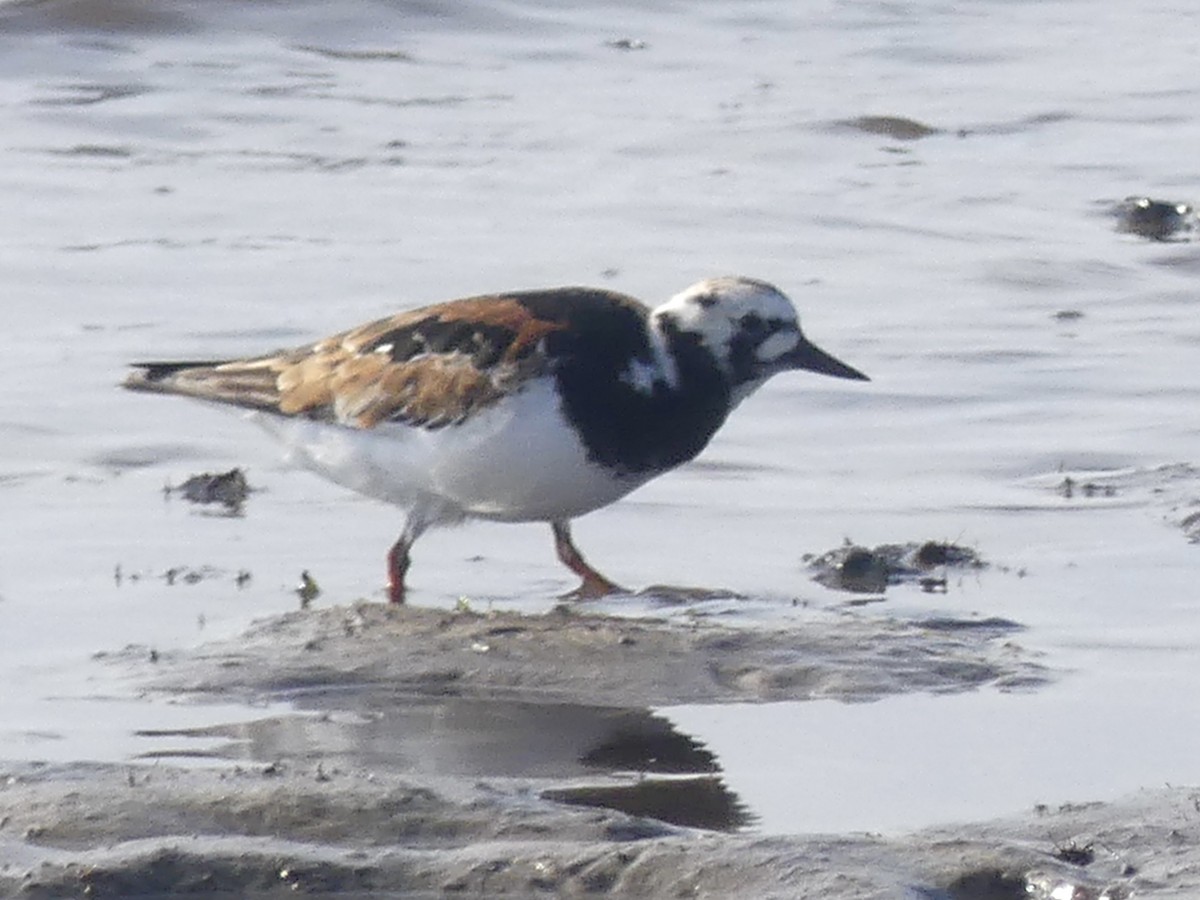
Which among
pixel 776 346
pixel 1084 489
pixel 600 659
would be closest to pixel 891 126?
pixel 1084 489

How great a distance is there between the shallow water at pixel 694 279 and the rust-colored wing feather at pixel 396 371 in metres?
0.35

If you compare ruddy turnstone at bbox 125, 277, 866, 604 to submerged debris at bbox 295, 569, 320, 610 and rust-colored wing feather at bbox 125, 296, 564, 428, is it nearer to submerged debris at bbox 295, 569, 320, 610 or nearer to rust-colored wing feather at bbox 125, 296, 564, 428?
rust-colored wing feather at bbox 125, 296, 564, 428

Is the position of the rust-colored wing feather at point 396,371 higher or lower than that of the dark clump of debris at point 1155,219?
higher

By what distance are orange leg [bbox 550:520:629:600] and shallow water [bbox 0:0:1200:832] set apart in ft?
0.61

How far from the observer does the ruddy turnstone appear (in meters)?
5.89

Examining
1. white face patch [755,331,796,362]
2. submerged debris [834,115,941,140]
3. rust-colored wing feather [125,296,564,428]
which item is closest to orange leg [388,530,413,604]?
rust-colored wing feather [125,296,564,428]

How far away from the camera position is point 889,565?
20.8 feet

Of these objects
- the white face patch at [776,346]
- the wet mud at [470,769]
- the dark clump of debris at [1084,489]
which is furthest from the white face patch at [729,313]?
the dark clump of debris at [1084,489]

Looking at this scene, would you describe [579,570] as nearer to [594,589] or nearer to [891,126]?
[594,589]

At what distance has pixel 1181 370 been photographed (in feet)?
27.7

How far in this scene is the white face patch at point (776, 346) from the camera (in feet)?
20.0

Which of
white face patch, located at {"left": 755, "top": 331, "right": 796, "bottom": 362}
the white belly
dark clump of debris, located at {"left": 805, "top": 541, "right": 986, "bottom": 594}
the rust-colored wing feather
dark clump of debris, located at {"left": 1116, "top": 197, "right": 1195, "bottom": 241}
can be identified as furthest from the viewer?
dark clump of debris, located at {"left": 1116, "top": 197, "right": 1195, "bottom": 241}

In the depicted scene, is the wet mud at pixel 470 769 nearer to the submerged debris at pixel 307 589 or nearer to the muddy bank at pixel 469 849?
the muddy bank at pixel 469 849

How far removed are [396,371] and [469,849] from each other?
7.55 feet
